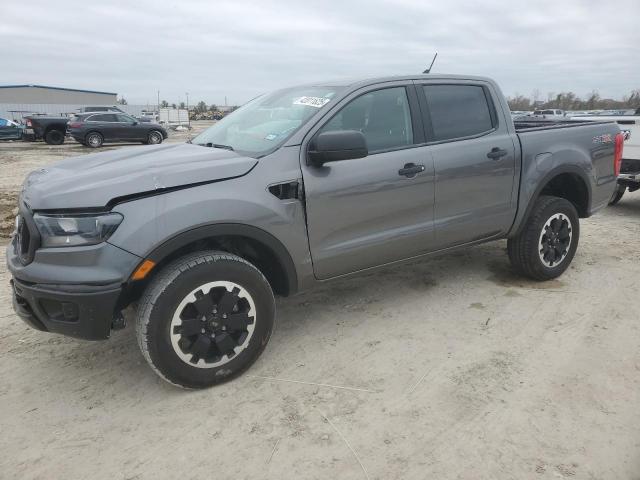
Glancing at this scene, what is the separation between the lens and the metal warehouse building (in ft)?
230

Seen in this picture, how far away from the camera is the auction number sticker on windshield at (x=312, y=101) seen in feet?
10.9

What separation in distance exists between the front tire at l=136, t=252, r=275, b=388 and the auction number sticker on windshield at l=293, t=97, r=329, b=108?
1.21m

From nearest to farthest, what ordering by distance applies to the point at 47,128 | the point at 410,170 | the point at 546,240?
the point at 410,170 → the point at 546,240 → the point at 47,128

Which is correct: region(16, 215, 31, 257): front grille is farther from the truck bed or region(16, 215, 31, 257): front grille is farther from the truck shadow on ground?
the truck bed

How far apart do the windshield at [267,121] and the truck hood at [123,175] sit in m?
0.19

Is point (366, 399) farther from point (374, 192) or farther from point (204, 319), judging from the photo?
point (374, 192)

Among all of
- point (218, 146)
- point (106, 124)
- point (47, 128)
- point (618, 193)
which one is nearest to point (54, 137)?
point (47, 128)

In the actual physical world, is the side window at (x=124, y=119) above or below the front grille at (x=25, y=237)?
above

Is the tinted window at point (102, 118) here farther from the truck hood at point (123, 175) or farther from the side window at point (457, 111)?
the side window at point (457, 111)

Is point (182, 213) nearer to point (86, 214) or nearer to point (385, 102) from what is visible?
point (86, 214)

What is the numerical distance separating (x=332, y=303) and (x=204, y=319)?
1549 mm

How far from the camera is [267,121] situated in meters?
3.54

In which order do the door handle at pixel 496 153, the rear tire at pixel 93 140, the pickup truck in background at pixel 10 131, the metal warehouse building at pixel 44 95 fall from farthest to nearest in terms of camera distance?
the metal warehouse building at pixel 44 95 < the pickup truck in background at pixel 10 131 < the rear tire at pixel 93 140 < the door handle at pixel 496 153

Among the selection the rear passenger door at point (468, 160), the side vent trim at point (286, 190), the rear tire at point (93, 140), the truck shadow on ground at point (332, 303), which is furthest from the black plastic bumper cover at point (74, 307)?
the rear tire at point (93, 140)
